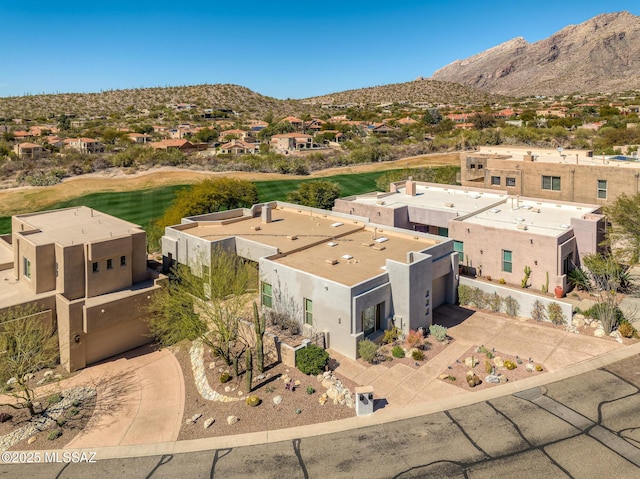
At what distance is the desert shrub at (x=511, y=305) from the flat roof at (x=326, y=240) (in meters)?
4.67

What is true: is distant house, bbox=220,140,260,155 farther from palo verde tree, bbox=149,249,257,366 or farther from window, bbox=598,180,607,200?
palo verde tree, bbox=149,249,257,366

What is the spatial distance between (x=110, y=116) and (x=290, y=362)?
14781 centimetres

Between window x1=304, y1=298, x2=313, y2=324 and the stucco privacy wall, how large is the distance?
9.91 m

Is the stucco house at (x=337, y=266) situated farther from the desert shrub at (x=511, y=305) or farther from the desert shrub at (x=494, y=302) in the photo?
the desert shrub at (x=511, y=305)

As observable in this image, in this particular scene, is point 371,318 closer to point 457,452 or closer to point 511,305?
point 457,452

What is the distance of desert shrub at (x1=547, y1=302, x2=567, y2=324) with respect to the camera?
24766mm

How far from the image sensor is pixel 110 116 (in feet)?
488

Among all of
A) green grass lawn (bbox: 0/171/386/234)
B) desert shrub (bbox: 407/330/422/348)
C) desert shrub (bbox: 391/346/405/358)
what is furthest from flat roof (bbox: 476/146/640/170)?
desert shrub (bbox: 391/346/405/358)

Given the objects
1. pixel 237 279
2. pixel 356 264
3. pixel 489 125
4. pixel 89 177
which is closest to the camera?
pixel 237 279

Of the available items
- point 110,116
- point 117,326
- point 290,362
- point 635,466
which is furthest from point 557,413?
point 110,116

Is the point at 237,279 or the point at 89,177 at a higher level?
the point at 89,177

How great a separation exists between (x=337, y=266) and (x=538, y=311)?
1078 cm

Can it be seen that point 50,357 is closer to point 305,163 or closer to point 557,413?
point 557,413

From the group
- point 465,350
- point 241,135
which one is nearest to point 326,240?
point 465,350
